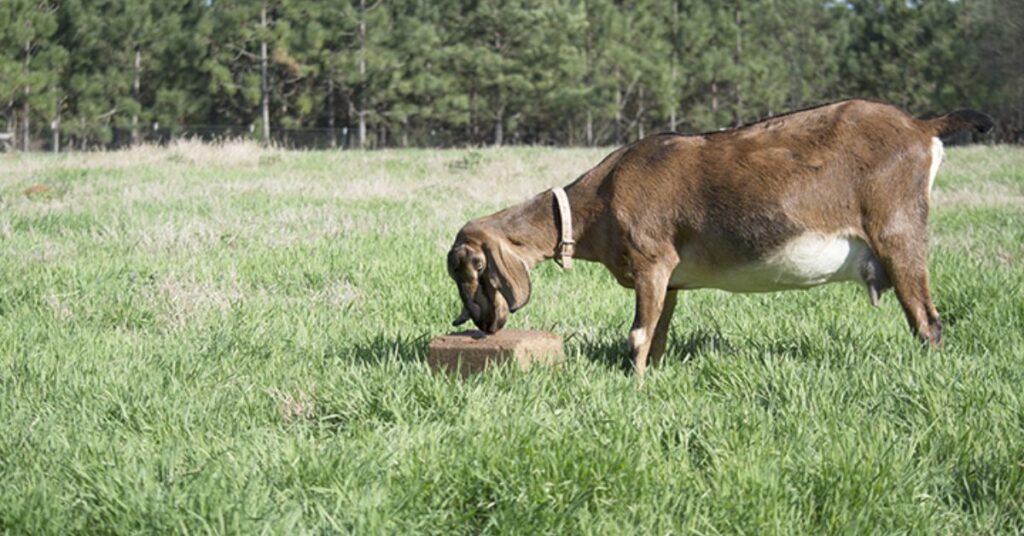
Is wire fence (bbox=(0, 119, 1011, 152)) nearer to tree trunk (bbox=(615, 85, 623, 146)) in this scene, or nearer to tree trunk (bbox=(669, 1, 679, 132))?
tree trunk (bbox=(615, 85, 623, 146))

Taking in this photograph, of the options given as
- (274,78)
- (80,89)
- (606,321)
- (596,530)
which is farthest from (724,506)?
(274,78)

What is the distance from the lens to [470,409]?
4238 millimetres

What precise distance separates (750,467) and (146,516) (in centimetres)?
193

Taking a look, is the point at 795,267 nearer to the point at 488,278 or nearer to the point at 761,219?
the point at 761,219

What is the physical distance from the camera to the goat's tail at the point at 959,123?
5188 millimetres

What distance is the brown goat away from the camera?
199 inches

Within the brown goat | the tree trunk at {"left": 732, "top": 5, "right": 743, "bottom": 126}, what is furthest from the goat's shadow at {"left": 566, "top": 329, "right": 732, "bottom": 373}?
the tree trunk at {"left": 732, "top": 5, "right": 743, "bottom": 126}

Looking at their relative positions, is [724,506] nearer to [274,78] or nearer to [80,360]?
[80,360]

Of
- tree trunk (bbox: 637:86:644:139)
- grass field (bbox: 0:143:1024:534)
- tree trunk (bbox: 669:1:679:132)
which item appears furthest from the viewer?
tree trunk (bbox: 637:86:644:139)

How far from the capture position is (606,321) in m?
6.79

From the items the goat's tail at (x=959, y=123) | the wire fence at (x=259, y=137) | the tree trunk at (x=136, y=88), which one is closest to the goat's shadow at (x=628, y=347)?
the goat's tail at (x=959, y=123)

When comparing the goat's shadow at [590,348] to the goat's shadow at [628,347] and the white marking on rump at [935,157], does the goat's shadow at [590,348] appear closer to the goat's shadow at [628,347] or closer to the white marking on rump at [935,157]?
the goat's shadow at [628,347]

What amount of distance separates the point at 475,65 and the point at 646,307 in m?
44.9

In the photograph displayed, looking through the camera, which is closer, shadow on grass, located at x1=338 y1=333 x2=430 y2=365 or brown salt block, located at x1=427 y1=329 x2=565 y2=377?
brown salt block, located at x1=427 y1=329 x2=565 y2=377
